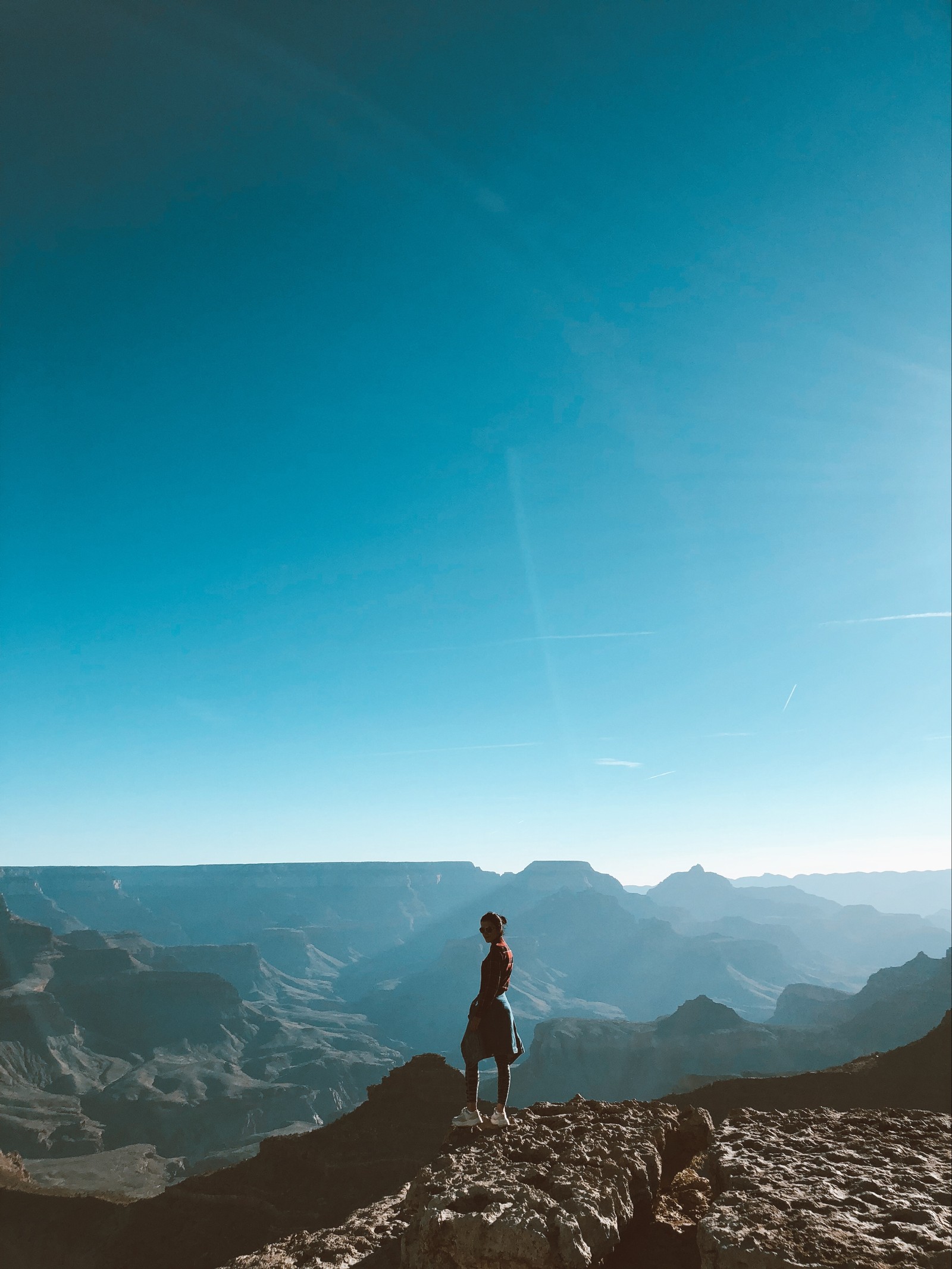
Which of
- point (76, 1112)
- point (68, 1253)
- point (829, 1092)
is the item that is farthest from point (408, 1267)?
point (76, 1112)

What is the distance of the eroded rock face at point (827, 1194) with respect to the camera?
154 inches

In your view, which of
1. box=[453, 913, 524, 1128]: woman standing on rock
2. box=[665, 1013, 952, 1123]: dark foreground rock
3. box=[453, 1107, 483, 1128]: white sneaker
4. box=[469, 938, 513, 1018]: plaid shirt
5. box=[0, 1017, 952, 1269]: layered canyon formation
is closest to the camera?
box=[0, 1017, 952, 1269]: layered canyon formation

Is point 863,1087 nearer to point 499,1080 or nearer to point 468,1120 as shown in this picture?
point 499,1080

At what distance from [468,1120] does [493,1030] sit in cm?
90

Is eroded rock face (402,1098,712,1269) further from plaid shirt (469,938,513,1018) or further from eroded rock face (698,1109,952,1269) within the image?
plaid shirt (469,938,513,1018)

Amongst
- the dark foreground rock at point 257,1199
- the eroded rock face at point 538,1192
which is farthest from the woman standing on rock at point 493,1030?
the dark foreground rock at point 257,1199

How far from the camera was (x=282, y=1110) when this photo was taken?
105 meters

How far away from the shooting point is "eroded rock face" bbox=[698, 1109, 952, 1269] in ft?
12.8

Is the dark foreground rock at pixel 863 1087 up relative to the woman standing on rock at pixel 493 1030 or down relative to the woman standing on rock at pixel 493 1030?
down

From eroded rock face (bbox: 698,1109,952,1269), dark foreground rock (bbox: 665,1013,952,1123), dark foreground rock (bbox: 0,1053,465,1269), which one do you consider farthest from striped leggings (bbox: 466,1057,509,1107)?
dark foreground rock (bbox: 665,1013,952,1123)

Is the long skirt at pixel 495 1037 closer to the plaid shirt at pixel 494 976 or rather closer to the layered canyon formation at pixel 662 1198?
the plaid shirt at pixel 494 976

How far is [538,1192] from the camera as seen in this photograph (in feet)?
15.3

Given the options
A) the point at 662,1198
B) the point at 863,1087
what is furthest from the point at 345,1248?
the point at 863,1087

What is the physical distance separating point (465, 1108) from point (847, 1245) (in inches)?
167
